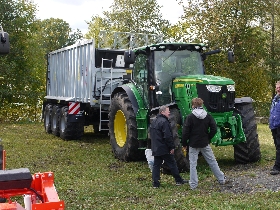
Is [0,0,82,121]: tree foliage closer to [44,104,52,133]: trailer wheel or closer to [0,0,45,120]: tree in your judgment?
[0,0,45,120]: tree

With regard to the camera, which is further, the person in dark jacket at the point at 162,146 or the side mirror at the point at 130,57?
the side mirror at the point at 130,57

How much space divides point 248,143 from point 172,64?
2.32 m

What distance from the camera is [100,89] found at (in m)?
14.0

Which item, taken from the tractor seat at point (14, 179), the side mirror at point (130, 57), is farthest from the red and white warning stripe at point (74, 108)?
the tractor seat at point (14, 179)

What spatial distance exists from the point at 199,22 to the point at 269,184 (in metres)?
18.5

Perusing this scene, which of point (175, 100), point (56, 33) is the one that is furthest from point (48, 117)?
point (56, 33)

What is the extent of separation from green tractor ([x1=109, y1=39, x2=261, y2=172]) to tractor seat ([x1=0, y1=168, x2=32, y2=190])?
514 cm

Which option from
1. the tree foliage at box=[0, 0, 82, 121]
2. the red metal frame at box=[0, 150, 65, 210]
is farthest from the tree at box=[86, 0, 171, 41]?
the red metal frame at box=[0, 150, 65, 210]

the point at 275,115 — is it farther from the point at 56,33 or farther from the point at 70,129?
the point at 56,33

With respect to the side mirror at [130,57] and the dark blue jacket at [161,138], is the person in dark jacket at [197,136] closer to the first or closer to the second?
the dark blue jacket at [161,138]

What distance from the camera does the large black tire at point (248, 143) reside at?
392 inches

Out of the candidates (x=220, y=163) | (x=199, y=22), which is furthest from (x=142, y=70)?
(x=199, y=22)

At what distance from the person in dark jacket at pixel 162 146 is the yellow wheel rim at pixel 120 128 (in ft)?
9.89

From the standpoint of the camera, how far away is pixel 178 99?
988 centimetres
